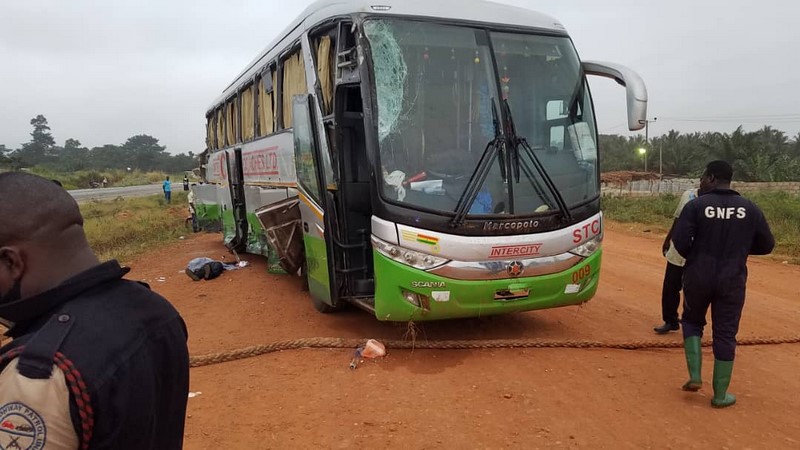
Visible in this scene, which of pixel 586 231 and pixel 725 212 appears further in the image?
pixel 586 231

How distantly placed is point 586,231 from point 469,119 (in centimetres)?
156

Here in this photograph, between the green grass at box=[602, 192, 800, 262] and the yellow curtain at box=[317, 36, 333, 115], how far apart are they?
9.85 metres

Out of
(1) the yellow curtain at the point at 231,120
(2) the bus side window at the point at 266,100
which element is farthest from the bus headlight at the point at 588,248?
(1) the yellow curtain at the point at 231,120

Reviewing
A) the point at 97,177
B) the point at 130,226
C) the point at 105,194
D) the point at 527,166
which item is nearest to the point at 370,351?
the point at 527,166

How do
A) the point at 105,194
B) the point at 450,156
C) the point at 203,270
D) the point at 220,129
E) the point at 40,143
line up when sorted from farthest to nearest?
the point at 40,143 < the point at 105,194 < the point at 220,129 < the point at 203,270 < the point at 450,156

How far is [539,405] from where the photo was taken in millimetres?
4180

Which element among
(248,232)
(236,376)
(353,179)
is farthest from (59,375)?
(248,232)

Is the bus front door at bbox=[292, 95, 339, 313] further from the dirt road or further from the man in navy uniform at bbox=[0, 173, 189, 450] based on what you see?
the man in navy uniform at bbox=[0, 173, 189, 450]

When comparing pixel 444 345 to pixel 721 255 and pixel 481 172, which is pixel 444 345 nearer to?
pixel 481 172

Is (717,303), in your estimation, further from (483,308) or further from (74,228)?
(74,228)

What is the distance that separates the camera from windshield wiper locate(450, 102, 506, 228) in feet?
16.0

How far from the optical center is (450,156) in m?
5.11

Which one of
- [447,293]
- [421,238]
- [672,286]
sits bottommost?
[672,286]

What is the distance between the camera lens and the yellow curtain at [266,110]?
820 centimetres
